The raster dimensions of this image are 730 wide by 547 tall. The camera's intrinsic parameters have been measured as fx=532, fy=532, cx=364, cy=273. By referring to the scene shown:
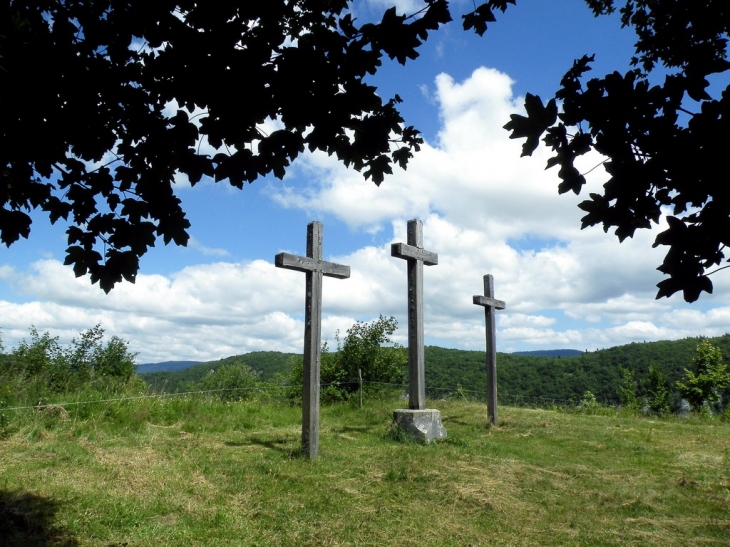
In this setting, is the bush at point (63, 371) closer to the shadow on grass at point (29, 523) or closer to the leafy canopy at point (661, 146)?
the shadow on grass at point (29, 523)

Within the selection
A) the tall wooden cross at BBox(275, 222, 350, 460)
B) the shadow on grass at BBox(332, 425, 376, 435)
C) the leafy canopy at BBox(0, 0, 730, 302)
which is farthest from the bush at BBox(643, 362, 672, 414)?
the leafy canopy at BBox(0, 0, 730, 302)

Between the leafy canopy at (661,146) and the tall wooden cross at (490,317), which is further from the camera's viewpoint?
the tall wooden cross at (490,317)

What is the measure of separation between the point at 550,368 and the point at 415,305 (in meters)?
34.0

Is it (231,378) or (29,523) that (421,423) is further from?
(231,378)

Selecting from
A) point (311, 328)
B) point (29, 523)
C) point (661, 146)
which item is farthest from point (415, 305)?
point (661, 146)

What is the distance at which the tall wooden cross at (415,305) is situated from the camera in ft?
32.2

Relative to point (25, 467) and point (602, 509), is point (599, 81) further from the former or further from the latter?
point (25, 467)

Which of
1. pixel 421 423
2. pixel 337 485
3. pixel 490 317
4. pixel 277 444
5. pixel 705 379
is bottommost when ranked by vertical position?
pixel 337 485

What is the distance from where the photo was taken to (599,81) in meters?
2.69

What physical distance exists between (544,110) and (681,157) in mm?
677

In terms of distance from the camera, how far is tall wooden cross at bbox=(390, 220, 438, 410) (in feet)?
32.2

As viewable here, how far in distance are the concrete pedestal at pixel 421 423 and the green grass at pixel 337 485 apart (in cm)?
31

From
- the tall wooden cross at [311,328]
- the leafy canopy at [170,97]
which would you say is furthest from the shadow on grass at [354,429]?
the leafy canopy at [170,97]

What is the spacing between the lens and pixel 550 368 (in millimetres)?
40719
